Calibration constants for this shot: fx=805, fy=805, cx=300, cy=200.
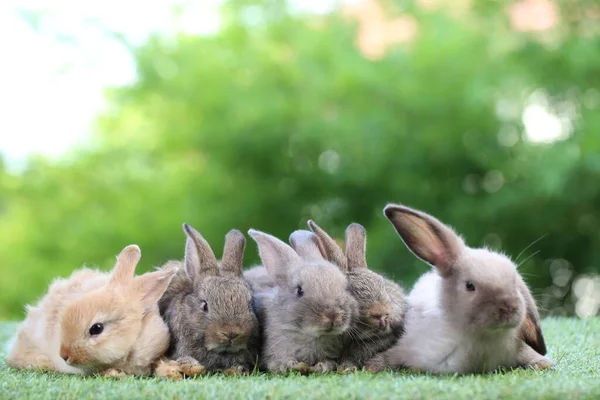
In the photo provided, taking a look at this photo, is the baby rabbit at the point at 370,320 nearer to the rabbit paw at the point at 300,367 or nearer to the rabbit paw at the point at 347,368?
the rabbit paw at the point at 347,368

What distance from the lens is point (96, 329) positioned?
121 inches

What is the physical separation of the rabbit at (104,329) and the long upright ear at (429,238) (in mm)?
963

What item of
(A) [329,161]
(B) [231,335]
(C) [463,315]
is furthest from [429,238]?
(A) [329,161]

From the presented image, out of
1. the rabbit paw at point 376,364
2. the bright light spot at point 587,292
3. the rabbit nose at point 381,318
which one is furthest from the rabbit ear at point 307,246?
the bright light spot at point 587,292

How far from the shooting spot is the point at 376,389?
8.08 feet

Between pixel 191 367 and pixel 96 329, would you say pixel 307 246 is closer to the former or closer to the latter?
pixel 191 367

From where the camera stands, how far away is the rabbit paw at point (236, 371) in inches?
118

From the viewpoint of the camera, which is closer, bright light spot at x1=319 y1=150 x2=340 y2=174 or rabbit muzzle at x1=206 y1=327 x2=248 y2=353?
rabbit muzzle at x1=206 y1=327 x2=248 y2=353

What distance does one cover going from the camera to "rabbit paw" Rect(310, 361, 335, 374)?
9.80 ft

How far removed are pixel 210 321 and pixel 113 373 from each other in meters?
0.41

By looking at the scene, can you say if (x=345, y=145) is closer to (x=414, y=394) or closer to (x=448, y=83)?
(x=448, y=83)

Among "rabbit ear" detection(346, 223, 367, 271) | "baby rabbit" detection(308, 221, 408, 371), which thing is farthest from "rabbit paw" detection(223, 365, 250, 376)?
"rabbit ear" detection(346, 223, 367, 271)

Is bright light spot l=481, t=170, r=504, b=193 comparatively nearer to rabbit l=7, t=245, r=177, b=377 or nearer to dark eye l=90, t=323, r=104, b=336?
rabbit l=7, t=245, r=177, b=377

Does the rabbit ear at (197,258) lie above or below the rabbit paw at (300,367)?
above
